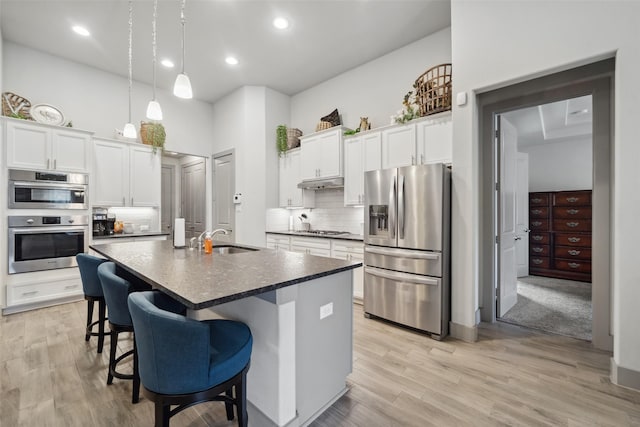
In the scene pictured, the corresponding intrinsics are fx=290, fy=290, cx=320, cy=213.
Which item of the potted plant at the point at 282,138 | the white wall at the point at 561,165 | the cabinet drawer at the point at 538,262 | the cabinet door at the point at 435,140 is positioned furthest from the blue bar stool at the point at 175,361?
the white wall at the point at 561,165

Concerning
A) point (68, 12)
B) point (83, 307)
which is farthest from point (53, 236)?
point (68, 12)

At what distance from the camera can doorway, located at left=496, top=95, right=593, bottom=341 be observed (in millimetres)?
3523

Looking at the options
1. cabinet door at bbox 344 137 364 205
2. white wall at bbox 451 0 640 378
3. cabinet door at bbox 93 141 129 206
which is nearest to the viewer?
white wall at bbox 451 0 640 378

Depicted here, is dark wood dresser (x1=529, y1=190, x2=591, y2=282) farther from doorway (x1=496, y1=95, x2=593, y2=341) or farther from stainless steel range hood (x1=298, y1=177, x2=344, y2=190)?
stainless steel range hood (x1=298, y1=177, x2=344, y2=190)

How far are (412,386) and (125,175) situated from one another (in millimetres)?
4951

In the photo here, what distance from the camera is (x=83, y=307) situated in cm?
384

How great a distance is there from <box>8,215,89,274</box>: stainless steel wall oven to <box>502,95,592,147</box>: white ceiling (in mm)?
6210

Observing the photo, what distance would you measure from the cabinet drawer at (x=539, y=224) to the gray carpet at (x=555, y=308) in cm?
111

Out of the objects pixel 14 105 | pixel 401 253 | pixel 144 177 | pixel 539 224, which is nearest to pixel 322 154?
pixel 401 253

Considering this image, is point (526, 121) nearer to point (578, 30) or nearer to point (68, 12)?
point (578, 30)

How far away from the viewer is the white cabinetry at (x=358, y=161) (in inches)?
156

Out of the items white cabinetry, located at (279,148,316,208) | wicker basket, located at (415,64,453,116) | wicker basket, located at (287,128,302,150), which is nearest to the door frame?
wicker basket, located at (415,64,453,116)

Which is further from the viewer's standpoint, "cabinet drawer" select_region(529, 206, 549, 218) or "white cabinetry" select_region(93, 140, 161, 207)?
"cabinet drawer" select_region(529, 206, 549, 218)

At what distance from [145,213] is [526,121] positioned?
271 inches
